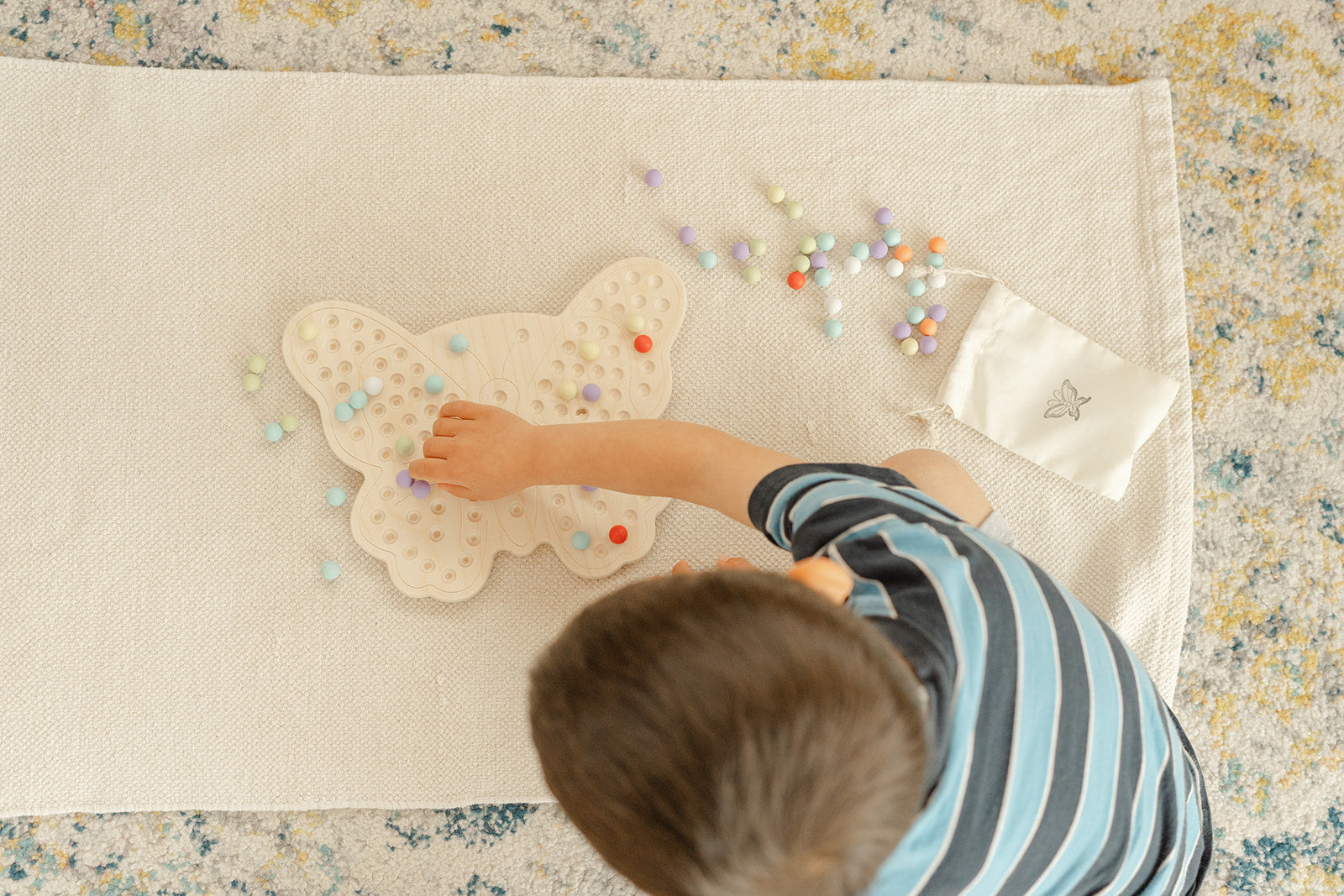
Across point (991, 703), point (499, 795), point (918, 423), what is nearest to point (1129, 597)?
point (918, 423)

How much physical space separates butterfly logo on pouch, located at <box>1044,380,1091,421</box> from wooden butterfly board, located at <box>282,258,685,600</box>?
351mm

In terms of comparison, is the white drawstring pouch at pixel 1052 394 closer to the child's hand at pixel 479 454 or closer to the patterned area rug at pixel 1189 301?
the patterned area rug at pixel 1189 301

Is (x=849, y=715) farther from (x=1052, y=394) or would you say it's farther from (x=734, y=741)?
(x=1052, y=394)

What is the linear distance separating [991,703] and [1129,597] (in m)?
0.39

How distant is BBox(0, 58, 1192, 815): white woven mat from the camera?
30.1 inches

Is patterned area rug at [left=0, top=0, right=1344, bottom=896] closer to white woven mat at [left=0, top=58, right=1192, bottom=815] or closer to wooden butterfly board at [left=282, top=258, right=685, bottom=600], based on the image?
white woven mat at [left=0, top=58, right=1192, bottom=815]

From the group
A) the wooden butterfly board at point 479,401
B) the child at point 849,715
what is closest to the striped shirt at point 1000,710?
the child at point 849,715

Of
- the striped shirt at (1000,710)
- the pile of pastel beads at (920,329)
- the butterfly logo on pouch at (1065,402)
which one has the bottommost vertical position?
the striped shirt at (1000,710)

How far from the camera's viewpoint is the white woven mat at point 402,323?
764mm

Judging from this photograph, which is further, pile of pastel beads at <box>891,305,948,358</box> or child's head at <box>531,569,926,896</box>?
pile of pastel beads at <box>891,305,948,358</box>

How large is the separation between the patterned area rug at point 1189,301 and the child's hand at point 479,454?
20 cm

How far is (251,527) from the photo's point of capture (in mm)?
773

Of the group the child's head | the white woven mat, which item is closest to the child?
the child's head

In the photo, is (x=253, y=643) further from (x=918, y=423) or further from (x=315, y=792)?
(x=918, y=423)
